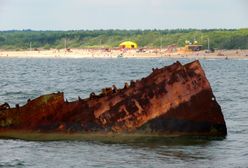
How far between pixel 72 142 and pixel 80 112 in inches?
35.6

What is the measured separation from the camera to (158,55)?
182m

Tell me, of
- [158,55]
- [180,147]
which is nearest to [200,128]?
[180,147]

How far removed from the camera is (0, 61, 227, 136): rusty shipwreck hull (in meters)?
19.2

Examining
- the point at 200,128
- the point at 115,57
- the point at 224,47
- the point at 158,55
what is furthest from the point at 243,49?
the point at 200,128

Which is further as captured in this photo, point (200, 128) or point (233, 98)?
point (233, 98)

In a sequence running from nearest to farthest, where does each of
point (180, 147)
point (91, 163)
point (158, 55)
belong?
point (91, 163)
point (180, 147)
point (158, 55)

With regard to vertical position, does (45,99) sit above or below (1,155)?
above

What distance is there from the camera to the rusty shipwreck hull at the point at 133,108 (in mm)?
19203

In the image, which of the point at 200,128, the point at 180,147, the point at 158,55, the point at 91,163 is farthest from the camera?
the point at 158,55

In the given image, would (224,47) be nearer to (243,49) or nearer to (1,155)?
(243,49)

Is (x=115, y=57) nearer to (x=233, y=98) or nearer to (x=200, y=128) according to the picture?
(x=233, y=98)

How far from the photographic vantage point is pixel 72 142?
19062 millimetres

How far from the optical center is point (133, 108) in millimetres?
19188

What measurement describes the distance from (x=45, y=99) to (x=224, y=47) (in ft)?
567
